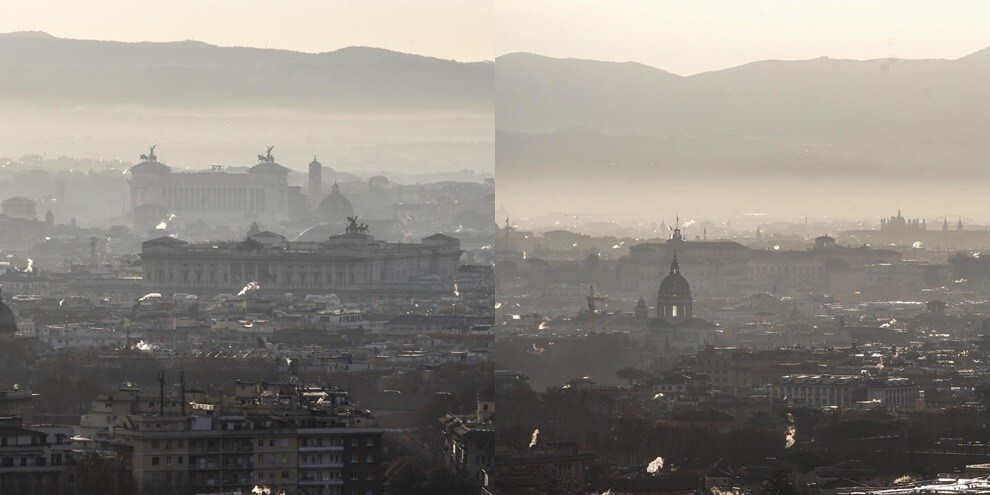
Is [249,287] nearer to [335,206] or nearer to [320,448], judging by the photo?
[335,206]

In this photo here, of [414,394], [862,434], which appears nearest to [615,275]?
[414,394]

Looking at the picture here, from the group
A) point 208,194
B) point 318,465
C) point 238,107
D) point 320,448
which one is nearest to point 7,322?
point 320,448

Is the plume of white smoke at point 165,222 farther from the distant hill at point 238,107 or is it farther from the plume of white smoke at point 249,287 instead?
the plume of white smoke at point 249,287

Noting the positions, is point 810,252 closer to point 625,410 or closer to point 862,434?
point 625,410

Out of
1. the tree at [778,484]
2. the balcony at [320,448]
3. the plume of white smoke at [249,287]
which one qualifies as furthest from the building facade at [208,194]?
the balcony at [320,448]

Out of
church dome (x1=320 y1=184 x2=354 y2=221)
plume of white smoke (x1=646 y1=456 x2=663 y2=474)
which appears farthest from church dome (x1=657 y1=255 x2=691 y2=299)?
church dome (x1=320 y1=184 x2=354 y2=221)

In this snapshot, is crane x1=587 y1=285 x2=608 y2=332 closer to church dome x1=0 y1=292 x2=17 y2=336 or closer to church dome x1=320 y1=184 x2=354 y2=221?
church dome x1=0 y1=292 x2=17 y2=336
